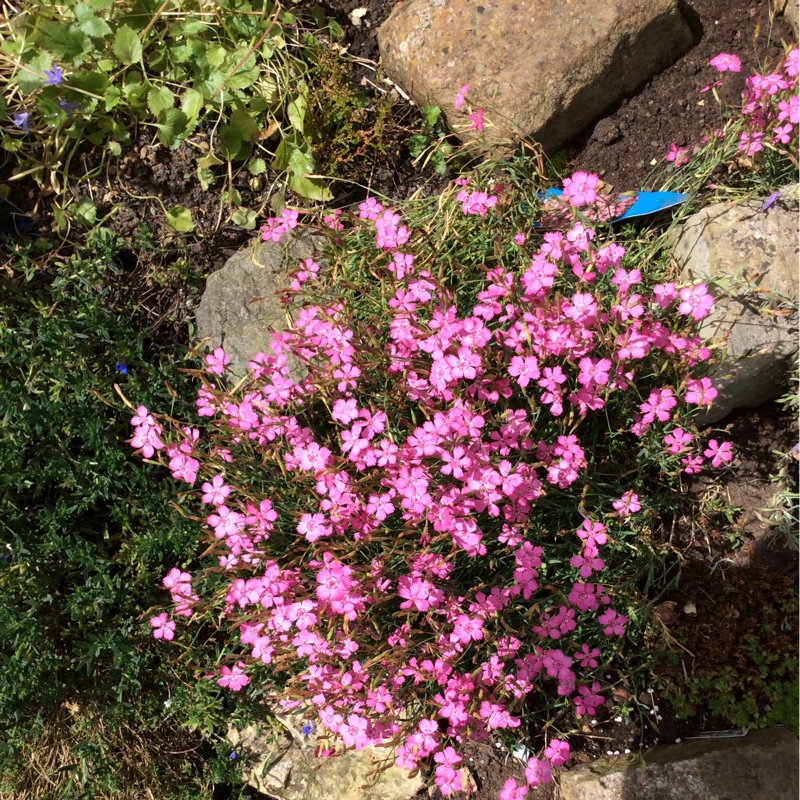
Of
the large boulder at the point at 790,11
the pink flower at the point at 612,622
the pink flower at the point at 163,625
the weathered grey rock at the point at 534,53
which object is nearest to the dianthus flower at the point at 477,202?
the weathered grey rock at the point at 534,53

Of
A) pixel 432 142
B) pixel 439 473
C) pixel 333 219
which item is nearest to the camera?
pixel 439 473

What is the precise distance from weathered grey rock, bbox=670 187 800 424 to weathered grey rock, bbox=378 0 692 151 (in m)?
0.98

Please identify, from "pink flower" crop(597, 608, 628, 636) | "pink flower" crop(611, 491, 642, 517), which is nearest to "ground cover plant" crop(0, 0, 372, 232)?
"pink flower" crop(611, 491, 642, 517)

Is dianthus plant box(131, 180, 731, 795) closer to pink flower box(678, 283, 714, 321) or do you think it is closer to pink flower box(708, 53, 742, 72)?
pink flower box(678, 283, 714, 321)

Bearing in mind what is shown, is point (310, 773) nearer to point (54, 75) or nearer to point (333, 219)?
point (333, 219)

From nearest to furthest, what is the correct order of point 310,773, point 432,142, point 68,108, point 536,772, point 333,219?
point 536,772, point 333,219, point 310,773, point 68,108, point 432,142

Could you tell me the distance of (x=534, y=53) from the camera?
10.8ft

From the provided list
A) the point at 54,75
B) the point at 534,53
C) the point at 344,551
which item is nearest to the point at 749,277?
the point at 534,53

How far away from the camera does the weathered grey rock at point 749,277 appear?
2850 millimetres

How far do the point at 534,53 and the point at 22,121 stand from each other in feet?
8.55

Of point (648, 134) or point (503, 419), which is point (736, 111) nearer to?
point (648, 134)

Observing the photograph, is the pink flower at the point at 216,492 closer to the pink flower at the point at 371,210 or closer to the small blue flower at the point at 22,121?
the pink flower at the point at 371,210

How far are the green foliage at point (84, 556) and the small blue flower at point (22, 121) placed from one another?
0.65 meters

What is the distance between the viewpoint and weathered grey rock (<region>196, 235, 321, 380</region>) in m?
3.21
